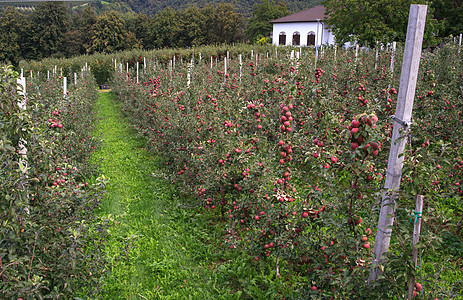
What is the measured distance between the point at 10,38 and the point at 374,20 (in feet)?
153

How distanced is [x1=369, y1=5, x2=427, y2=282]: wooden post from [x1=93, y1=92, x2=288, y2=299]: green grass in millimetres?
1442

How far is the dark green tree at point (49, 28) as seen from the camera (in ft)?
155

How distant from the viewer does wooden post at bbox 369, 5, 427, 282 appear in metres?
2.08

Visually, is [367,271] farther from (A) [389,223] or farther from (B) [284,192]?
(B) [284,192]

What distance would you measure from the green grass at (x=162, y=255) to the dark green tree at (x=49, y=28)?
160 feet

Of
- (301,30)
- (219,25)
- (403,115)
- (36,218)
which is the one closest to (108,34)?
(219,25)

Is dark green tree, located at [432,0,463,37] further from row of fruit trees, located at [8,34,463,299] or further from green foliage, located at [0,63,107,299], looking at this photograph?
green foliage, located at [0,63,107,299]

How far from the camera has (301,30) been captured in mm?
44531

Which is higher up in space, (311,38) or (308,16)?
(308,16)

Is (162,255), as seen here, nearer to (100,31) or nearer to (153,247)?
(153,247)

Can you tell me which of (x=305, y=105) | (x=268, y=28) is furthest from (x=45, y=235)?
(x=268, y=28)

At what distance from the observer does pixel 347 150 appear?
2.27 m

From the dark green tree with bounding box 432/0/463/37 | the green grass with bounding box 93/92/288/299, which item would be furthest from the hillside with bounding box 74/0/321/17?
the green grass with bounding box 93/92/288/299

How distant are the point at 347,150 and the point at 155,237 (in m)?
3.01
